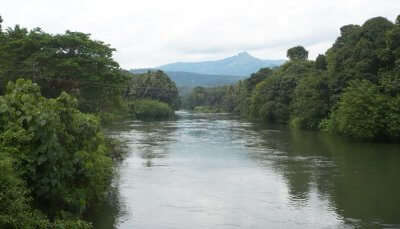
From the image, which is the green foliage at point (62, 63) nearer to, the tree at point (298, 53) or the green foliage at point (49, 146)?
the green foliage at point (49, 146)

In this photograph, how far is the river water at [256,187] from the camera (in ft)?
59.4

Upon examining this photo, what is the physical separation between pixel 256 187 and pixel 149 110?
70.5 metres

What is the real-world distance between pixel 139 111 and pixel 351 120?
55.3 metres

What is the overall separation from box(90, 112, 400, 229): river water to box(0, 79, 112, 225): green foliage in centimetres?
254

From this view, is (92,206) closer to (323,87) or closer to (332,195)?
(332,195)

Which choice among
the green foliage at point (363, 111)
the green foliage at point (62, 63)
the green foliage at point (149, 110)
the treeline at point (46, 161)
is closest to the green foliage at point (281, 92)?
the green foliage at point (149, 110)

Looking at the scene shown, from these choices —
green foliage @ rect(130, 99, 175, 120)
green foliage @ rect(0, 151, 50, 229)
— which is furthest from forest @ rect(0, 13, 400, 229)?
green foliage @ rect(130, 99, 175, 120)

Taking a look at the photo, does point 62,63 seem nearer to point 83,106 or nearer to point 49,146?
point 83,106

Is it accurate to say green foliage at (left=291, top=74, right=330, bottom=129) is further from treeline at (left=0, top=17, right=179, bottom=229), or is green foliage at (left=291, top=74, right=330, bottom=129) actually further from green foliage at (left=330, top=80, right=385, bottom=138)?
treeline at (left=0, top=17, right=179, bottom=229)

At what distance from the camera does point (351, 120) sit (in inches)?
1650

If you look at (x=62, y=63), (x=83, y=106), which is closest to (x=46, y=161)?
(x=62, y=63)

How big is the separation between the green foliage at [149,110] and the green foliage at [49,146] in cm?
7443

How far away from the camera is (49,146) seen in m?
13.2

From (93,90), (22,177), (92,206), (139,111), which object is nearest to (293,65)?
(139,111)
